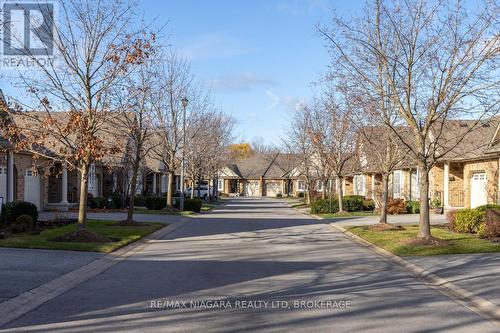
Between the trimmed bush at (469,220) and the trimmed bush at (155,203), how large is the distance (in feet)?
69.3

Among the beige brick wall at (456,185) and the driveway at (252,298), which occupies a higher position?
the beige brick wall at (456,185)

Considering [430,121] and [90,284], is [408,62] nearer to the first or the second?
[430,121]

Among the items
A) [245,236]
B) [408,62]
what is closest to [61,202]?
[245,236]

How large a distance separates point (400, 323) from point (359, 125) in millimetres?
14080

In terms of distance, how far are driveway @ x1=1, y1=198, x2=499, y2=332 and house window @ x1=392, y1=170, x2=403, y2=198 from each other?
27.9m

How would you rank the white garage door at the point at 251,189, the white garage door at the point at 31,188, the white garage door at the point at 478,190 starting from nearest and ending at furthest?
the white garage door at the point at 478,190, the white garage door at the point at 31,188, the white garage door at the point at 251,189

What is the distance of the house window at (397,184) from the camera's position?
42.1m

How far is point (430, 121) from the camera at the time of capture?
1642 cm

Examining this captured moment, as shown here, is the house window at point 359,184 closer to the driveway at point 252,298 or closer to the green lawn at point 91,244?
the green lawn at point 91,244

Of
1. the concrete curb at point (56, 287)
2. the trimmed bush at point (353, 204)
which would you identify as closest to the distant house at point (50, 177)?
the concrete curb at point (56, 287)

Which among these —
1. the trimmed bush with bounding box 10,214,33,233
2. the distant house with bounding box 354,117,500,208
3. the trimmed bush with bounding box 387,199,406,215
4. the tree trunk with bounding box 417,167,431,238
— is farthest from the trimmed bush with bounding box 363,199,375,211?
the trimmed bush with bounding box 10,214,33,233

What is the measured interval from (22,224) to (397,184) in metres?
30.6

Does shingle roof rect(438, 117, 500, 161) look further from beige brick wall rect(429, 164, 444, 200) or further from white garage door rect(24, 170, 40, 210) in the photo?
white garage door rect(24, 170, 40, 210)

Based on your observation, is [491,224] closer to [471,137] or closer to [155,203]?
[471,137]
